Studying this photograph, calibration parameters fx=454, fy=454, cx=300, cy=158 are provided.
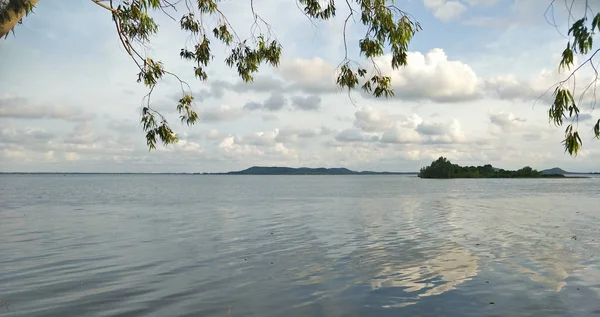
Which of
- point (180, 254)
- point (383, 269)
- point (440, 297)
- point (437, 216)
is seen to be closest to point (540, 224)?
point (437, 216)

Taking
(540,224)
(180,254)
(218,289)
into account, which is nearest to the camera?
(218,289)

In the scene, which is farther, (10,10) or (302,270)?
(302,270)

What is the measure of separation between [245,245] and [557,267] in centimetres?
1418

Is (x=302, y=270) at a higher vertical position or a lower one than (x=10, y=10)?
lower

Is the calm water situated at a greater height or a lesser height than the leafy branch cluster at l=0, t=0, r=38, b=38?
lesser

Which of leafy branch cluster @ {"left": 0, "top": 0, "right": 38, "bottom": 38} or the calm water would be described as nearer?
leafy branch cluster @ {"left": 0, "top": 0, "right": 38, "bottom": 38}

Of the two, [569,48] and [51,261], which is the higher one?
[569,48]

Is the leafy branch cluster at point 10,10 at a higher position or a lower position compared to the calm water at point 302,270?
higher

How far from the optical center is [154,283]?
15.3 metres

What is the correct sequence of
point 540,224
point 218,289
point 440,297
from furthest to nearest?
point 540,224 → point 218,289 → point 440,297

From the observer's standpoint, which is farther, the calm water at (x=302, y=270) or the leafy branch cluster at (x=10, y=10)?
the calm water at (x=302, y=270)

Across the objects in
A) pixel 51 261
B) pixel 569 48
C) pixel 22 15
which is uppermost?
pixel 22 15

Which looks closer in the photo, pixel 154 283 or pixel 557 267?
pixel 154 283

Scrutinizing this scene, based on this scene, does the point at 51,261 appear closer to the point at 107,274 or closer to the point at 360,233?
the point at 107,274
